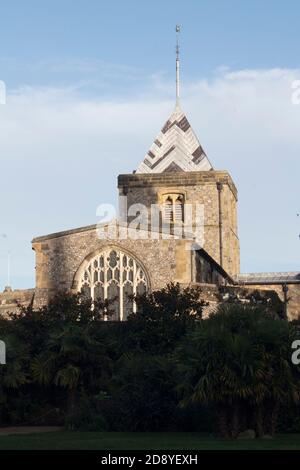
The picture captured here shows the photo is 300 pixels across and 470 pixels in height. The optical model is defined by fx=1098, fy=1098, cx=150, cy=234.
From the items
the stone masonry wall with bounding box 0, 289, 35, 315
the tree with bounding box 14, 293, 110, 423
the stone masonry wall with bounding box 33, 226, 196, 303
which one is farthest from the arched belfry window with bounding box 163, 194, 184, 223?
the tree with bounding box 14, 293, 110, 423

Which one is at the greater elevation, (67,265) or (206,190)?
(206,190)

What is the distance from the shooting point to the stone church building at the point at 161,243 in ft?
145

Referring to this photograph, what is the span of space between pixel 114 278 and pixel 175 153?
23396 millimetres

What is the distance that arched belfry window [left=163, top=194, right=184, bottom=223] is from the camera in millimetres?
64125

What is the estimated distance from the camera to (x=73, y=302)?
33.9 meters

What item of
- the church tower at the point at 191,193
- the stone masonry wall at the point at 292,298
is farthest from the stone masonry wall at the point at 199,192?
the stone masonry wall at the point at 292,298

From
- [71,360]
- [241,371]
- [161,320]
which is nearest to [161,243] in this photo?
[161,320]

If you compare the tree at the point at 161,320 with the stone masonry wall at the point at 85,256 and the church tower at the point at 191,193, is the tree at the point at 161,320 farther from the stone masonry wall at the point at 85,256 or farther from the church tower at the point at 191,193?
the church tower at the point at 191,193

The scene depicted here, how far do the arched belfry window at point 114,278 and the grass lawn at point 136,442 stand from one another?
18.0 metres

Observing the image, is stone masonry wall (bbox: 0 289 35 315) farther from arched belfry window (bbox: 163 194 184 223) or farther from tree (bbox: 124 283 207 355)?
arched belfry window (bbox: 163 194 184 223)
